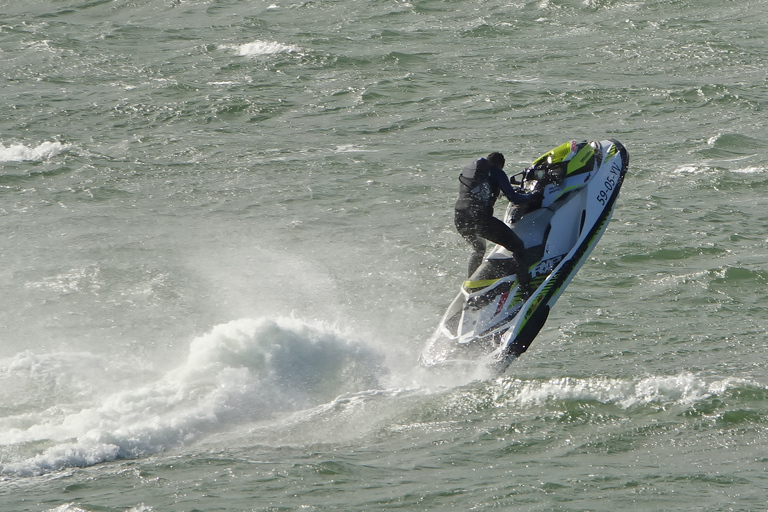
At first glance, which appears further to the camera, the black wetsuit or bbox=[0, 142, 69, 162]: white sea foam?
bbox=[0, 142, 69, 162]: white sea foam

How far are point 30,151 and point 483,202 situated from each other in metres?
12.6

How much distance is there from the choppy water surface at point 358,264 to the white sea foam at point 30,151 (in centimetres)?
8

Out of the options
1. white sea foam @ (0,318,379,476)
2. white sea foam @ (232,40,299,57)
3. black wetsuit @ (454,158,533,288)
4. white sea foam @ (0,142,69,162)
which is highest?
white sea foam @ (232,40,299,57)

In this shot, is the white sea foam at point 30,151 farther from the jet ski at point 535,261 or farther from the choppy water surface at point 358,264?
the jet ski at point 535,261

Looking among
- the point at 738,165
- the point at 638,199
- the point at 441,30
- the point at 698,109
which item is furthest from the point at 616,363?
the point at 441,30

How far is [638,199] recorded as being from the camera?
16.7 metres

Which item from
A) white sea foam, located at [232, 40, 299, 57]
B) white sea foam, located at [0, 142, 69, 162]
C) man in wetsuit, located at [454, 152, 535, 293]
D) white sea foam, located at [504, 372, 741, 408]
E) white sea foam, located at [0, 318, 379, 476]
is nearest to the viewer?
white sea foam, located at [0, 318, 379, 476]

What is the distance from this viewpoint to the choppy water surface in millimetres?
8625

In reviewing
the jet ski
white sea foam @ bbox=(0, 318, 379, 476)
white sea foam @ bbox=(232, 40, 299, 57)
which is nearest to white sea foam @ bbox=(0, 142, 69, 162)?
white sea foam @ bbox=(232, 40, 299, 57)

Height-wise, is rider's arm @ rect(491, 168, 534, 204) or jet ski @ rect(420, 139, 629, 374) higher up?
rider's arm @ rect(491, 168, 534, 204)

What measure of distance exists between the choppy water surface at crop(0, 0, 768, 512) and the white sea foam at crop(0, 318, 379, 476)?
0.03 metres

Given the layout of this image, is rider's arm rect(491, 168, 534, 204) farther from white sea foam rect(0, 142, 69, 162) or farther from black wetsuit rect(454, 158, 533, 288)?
white sea foam rect(0, 142, 69, 162)

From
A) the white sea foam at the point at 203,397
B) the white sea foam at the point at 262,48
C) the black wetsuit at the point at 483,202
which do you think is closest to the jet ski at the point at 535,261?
the black wetsuit at the point at 483,202

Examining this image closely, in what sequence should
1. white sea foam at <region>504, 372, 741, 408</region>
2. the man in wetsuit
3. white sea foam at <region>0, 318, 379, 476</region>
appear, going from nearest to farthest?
white sea foam at <region>0, 318, 379, 476</region>
white sea foam at <region>504, 372, 741, 408</region>
the man in wetsuit
